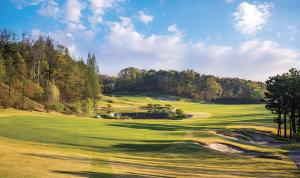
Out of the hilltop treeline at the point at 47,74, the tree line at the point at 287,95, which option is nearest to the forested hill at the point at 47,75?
the hilltop treeline at the point at 47,74

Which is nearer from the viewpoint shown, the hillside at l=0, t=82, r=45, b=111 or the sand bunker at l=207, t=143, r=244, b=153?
the sand bunker at l=207, t=143, r=244, b=153

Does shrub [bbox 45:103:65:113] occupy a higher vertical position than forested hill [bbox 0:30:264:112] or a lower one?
lower

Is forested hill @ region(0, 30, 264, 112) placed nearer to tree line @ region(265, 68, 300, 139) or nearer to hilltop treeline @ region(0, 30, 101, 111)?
hilltop treeline @ region(0, 30, 101, 111)

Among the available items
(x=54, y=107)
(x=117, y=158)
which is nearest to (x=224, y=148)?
(x=117, y=158)

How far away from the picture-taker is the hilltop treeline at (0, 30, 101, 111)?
325ft

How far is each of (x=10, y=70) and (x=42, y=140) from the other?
6516cm

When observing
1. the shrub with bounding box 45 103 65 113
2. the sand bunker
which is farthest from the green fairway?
the shrub with bounding box 45 103 65 113

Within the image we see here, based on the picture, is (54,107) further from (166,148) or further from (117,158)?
(117,158)

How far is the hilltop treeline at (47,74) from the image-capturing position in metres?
99.1

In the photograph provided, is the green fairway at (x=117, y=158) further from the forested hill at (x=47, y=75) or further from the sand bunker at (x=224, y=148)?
the forested hill at (x=47, y=75)

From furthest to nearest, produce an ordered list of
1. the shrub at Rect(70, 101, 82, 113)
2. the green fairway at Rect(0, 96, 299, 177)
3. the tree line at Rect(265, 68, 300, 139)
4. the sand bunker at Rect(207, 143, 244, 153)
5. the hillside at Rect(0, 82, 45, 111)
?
the shrub at Rect(70, 101, 82, 113) < the hillside at Rect(0, 82, 45, 111) < the tree line at Rect(265, 68, 300, 139) < the sand bunker at Rect(207, 143, 244, 153) < the green fairway at Rect(0, 96, 299, 177)

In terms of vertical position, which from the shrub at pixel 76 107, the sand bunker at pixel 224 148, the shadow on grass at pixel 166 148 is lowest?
the sand bunker at pixel 224 148

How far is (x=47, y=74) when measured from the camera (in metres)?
116

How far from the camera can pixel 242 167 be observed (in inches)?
1382
